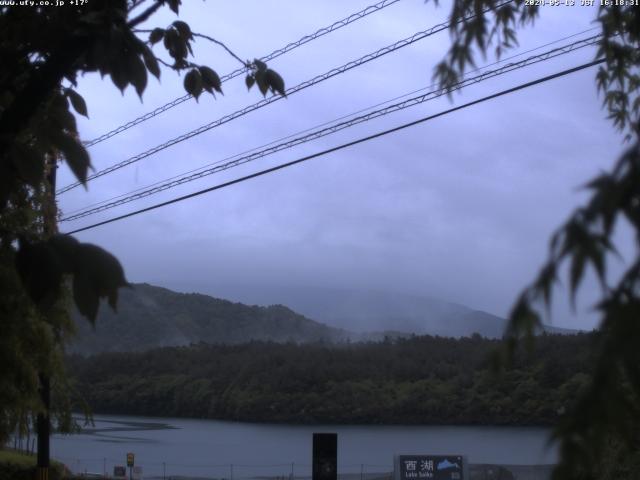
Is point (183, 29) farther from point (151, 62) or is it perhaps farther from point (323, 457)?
point (323, 457)

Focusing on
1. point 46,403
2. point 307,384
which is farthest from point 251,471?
point 46,403

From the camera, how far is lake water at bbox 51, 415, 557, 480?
19.5 metres

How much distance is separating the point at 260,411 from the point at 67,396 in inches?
410

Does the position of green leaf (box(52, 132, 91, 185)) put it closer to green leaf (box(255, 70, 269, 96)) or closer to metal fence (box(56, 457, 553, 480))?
green leaf (box(255, 70, 269, 96))

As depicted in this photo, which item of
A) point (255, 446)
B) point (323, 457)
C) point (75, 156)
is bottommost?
point (255, 446)

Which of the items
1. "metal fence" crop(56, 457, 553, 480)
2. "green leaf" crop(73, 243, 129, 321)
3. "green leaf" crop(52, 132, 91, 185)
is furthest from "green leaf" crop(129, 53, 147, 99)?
"metal fence" crop(56, 457, 553, 480)

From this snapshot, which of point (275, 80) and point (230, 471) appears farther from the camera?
point (230, 471)

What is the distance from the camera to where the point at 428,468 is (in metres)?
18.2

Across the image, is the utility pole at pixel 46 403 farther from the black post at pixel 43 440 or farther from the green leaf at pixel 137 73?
the green leaf at pixel 137 73

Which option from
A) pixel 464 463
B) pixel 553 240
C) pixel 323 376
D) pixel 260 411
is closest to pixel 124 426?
pixel 260 411

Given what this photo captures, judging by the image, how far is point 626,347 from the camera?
1818 mm

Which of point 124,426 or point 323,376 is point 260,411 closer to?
point 323,376

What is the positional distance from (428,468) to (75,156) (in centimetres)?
1611

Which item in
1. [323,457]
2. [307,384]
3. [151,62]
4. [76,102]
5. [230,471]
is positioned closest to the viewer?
[151,62]
